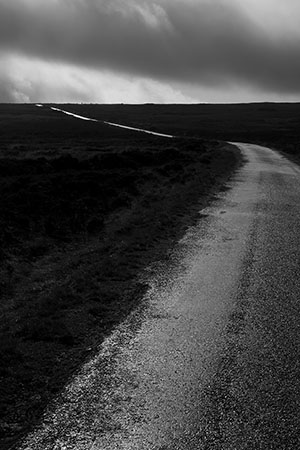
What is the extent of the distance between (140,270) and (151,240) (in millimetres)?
2405

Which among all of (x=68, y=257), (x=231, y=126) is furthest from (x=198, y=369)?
(x=231, y=126)

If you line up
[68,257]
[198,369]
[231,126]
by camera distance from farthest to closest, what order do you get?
1. [231,126]
2. [68,257]
3. [198,369]

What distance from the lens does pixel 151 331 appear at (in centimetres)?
671

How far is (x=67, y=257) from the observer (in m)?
11.1

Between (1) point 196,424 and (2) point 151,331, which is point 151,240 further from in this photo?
(1) point 196,424

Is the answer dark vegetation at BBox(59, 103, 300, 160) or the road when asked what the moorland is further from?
dark vegetation at BBox(59, 103, 300, 160)

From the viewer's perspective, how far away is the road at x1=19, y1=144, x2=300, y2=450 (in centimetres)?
444

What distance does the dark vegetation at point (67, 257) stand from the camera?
18.6ft

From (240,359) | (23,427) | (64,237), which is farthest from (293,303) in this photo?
(64,237)

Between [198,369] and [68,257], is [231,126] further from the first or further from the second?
[198,369]

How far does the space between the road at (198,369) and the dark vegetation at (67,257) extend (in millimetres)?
379

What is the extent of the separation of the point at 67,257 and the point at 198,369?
608 centimetres

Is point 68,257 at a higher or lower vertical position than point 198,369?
lower

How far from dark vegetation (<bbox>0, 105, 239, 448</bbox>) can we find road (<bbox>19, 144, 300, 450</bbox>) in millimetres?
379
